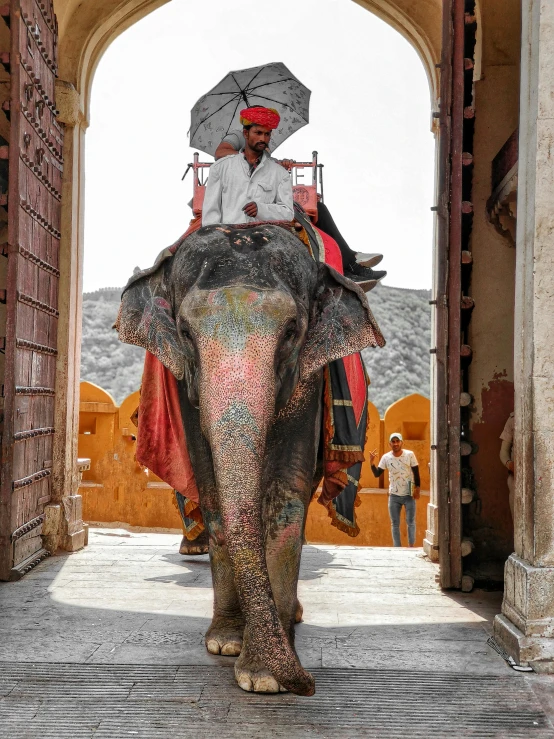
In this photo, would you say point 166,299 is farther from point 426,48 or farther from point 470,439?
point 426,48

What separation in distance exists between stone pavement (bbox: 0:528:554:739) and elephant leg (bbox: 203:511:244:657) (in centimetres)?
7

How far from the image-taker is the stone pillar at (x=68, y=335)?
25.4 feet

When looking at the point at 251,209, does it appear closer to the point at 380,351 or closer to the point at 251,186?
Answer: the point at 251,186

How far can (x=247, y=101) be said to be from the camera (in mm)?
8148

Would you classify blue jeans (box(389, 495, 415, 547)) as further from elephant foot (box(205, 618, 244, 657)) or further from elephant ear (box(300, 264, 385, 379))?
elephant ear (box(300, 264, 385, 379))

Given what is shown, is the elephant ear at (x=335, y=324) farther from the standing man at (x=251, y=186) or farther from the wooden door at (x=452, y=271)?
the wooden door at (x=452, y=271)

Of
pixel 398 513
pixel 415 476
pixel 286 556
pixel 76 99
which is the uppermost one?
pixel 76 99

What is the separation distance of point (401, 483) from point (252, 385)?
24.9 feet

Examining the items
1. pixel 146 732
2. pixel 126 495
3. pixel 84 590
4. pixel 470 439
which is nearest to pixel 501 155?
pixel 470 439

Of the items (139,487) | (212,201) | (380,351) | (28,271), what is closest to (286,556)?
(212,201)

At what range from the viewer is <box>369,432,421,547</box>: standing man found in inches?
431

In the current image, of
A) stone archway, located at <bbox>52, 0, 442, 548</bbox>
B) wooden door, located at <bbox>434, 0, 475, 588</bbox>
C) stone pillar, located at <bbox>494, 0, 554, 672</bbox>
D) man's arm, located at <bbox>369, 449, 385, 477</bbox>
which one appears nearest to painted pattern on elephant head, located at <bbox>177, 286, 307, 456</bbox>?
stone pillar, located at <bbox>494, 0, 554, 672</bbox>

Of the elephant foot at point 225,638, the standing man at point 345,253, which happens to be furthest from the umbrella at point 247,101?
the elephant foot at point 225,638

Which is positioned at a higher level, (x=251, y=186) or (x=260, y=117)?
(x=260, y=117)
